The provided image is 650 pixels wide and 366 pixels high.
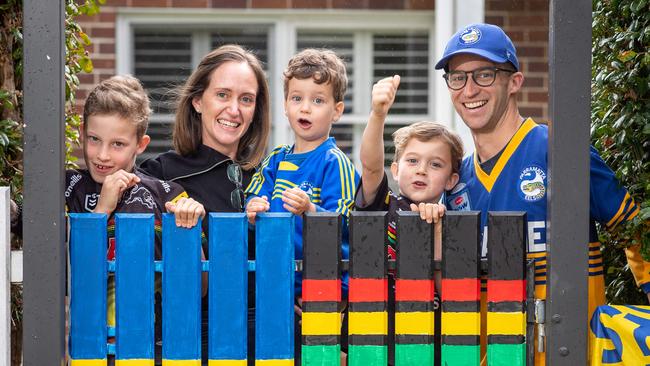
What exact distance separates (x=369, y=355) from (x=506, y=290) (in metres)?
0.41

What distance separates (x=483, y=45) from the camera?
300 cm

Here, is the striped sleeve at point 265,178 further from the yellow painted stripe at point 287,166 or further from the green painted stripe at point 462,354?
the green painted stripe at point 462,354

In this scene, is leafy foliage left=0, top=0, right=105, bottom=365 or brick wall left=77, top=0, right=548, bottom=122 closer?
leafy foliage left=0, top=0, right=105, bottom=365

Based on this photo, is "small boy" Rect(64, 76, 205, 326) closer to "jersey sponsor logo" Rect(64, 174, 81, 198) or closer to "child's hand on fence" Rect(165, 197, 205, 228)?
"jersey sponsor logo" Rect(64, 174, 81, 198)

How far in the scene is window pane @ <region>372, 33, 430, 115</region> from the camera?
22.3ft

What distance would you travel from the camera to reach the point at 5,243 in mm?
2504

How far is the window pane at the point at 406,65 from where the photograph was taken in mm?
6789

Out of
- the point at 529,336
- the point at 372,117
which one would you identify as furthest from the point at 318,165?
the point at 529,336

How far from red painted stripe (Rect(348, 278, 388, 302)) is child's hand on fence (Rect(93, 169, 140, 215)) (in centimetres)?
74

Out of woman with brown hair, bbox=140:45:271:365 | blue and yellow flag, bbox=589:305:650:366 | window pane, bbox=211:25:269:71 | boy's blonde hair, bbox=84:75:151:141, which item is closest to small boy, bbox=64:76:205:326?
boy's blonde hair, bbox=84:75:151:141

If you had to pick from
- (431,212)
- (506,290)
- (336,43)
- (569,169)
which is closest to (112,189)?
(431,212)

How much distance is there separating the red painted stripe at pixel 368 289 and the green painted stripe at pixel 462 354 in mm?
229

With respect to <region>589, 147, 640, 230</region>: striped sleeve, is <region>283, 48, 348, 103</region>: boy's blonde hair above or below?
above

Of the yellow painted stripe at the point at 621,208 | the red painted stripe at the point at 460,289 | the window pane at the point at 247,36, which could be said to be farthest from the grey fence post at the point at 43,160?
the window pane at the point at 247,36
